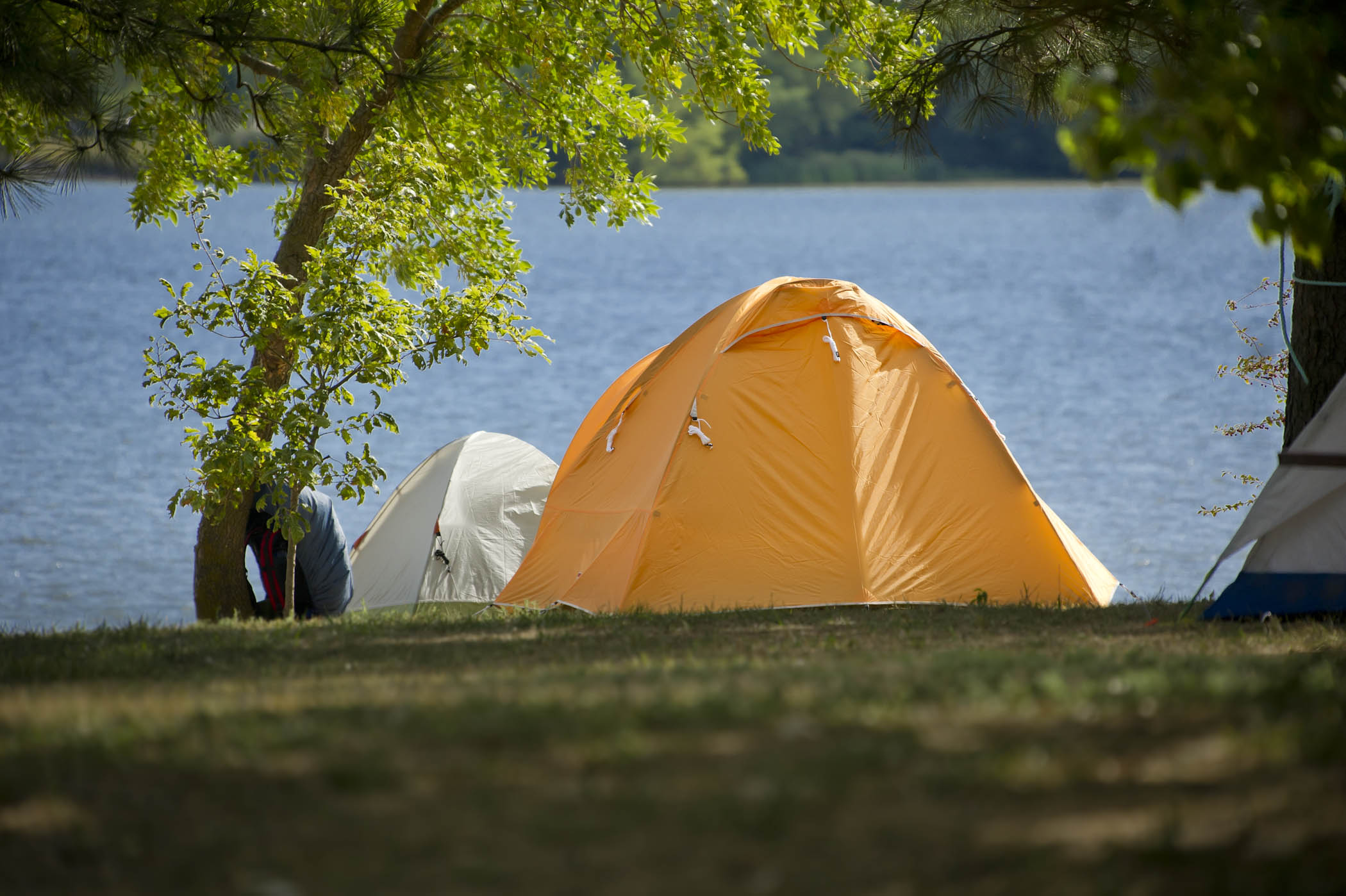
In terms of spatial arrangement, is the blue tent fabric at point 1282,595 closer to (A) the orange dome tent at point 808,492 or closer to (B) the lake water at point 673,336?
(A) the orange dome tent at point 808,492

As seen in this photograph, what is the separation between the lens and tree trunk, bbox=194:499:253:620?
32.4 ft

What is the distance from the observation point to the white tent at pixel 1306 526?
6.59 m

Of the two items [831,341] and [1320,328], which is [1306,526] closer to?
[1320,328]

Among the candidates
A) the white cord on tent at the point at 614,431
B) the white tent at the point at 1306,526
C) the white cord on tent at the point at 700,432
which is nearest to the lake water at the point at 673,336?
the white tent at the point at 1306,526

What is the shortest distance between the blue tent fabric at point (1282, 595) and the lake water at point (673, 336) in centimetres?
204

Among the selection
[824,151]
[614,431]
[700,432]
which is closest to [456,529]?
[614,431]

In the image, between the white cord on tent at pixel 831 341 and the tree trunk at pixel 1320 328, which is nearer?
the tree trunk at pixel 1320 328

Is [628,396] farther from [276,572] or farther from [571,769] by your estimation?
[571,769]

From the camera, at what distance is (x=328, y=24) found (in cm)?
854

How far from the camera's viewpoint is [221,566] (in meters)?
9.88

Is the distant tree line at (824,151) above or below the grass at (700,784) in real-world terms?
above

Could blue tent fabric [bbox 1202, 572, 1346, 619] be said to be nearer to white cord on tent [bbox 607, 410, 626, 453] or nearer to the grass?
the grass

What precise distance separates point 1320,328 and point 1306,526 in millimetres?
1376

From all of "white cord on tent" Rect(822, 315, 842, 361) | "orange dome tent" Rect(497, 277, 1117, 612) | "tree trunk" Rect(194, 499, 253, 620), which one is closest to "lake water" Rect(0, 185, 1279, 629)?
"tree trunk" Rect(194, 499, 253, 620)
